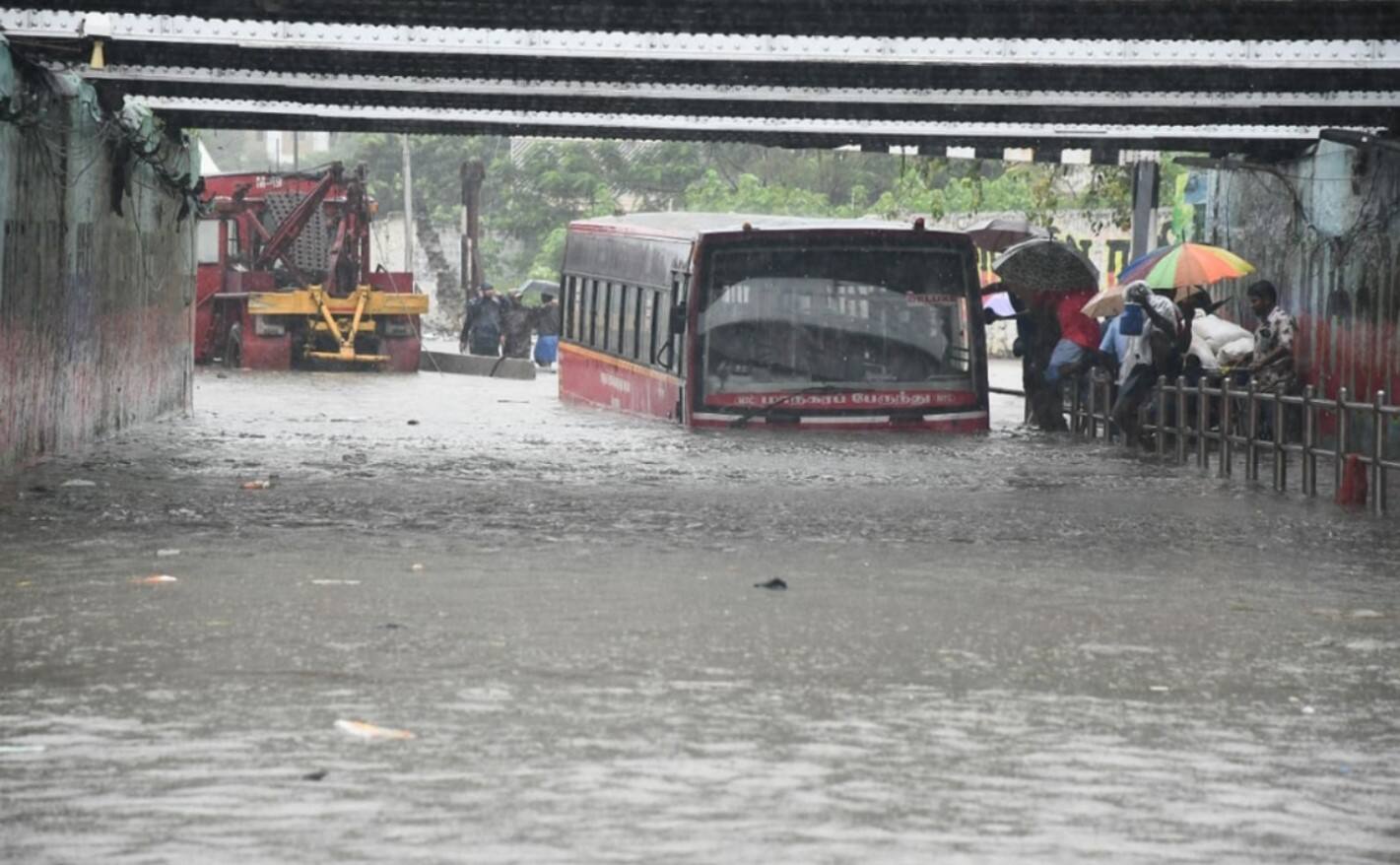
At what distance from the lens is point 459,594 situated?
1156 centimetres

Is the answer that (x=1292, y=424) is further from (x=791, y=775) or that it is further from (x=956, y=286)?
(x=791, y=775)

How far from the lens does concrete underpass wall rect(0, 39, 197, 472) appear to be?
60.0ft

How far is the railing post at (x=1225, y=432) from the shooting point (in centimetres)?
2053

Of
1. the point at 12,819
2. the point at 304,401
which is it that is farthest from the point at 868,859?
the point at 304,401

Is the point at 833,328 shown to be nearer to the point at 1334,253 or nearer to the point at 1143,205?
the point at 1334,253

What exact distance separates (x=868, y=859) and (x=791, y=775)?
40.3 inches

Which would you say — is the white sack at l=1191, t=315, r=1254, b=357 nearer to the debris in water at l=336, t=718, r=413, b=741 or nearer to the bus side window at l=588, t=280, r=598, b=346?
the bus side window at l=588, t=280, r=598, b=346

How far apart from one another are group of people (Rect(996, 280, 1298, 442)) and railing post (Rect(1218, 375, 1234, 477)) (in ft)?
1.45

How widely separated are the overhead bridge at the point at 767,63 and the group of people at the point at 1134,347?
1.65 m

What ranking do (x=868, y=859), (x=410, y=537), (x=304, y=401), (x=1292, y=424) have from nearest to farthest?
(x=868, y=859) < (x=410, y=537) < (x=1292, y=424) < (x=304, y=401)

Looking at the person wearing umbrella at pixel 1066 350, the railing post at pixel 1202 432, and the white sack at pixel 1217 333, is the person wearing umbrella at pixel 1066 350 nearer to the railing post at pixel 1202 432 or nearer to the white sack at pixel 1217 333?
the white sack at pixel 1217 333

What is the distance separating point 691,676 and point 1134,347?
1555 centimetres

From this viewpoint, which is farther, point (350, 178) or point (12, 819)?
point (350, 178)

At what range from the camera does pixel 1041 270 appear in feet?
90.5
